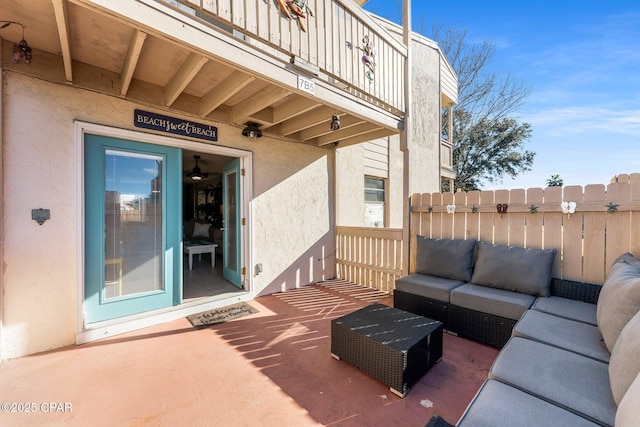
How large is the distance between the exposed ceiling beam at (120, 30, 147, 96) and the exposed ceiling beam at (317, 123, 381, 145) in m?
2.83

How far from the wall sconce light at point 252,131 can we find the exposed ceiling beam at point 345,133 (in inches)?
48.9

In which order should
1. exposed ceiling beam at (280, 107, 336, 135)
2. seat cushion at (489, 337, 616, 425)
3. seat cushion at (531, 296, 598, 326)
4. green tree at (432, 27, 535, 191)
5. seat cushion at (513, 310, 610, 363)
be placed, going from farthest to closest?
green tree at (432, 27, 535, 191) → exposed ceiling beam at (280, 107, 336, 135) → seat cushion at (531, 296, 598, 326) → seat cushion at (513, 310, 610, 363) → seat cushion at (489, 337, 616, 425)

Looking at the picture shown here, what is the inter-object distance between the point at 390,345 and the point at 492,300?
52.6 inches

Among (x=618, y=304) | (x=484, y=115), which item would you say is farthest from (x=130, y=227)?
(x=484, y=115)

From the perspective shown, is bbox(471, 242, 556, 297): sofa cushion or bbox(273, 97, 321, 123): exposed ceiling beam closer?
bbox(471, 242, 556, 297): sofa cushion

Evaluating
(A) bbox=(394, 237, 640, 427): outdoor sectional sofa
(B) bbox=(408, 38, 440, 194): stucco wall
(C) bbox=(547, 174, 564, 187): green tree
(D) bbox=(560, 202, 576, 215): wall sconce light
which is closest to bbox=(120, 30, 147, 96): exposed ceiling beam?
(A) bbox=(394, 237, 640, 427): outdoor sectional sofa

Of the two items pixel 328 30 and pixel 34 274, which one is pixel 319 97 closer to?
pixel 328 30

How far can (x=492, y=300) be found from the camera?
8.54 ft

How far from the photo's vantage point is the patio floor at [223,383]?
1761 millimetres

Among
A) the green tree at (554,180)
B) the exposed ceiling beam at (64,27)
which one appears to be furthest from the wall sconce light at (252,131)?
the green tree at (554,180)

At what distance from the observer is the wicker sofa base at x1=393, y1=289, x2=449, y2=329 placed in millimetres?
2963

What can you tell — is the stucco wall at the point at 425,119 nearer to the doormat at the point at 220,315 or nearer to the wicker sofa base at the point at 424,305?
the wicker sofa base at the point at 424,305

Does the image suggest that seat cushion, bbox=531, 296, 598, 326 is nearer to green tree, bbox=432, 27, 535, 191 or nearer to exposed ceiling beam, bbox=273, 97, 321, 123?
exposed ceiling beam, bbox=273, 97, 321, 123

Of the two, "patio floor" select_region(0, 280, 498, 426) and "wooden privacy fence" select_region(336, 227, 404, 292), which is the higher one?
"wooden privacy fence" select_region(336, 227, 404, 292)
